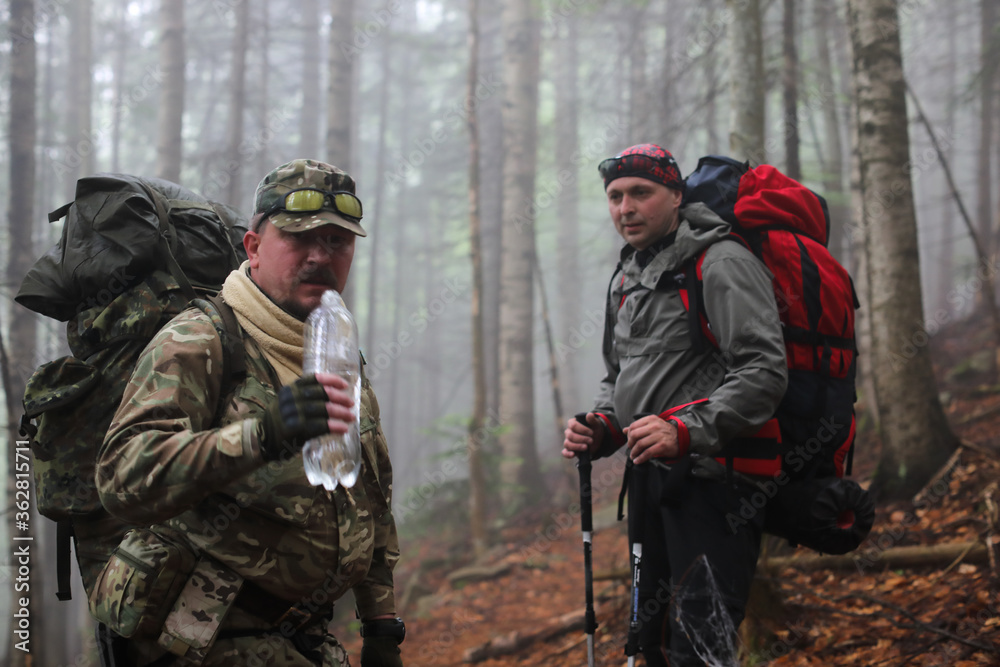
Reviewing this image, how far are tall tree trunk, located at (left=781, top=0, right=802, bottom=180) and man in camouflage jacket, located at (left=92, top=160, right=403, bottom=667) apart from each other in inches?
253

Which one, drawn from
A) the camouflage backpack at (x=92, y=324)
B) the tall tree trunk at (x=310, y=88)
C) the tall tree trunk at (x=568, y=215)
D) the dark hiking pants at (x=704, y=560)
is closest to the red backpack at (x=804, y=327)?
the dark hiking pants at (x=704, y=560)

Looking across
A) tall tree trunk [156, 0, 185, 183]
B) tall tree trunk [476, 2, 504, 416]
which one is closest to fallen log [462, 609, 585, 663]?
tall tree trunk [476, 2, 504, 416]

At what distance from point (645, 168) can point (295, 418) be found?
2.33 m

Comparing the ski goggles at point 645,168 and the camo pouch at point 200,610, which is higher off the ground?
the ski goggles at point 645,168

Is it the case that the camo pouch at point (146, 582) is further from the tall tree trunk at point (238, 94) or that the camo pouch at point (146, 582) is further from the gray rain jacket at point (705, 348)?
the tall tree trunk at point (238, 94)

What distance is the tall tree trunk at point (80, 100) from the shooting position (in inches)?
621

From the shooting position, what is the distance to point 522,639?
678cm

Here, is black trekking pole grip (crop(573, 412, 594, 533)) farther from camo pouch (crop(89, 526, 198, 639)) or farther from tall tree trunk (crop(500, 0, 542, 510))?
tall tree trunk (crop(500, 0, 542, 510))

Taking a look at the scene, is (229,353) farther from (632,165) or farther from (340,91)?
(340,91)

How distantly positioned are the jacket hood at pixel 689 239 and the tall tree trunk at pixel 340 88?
32.0 feet

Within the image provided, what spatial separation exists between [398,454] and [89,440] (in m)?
34.7

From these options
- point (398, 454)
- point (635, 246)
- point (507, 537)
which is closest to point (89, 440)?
point (635, 246)

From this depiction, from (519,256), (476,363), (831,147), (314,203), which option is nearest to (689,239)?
(314,203)

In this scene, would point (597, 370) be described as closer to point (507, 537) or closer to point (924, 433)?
point (507, 537)
